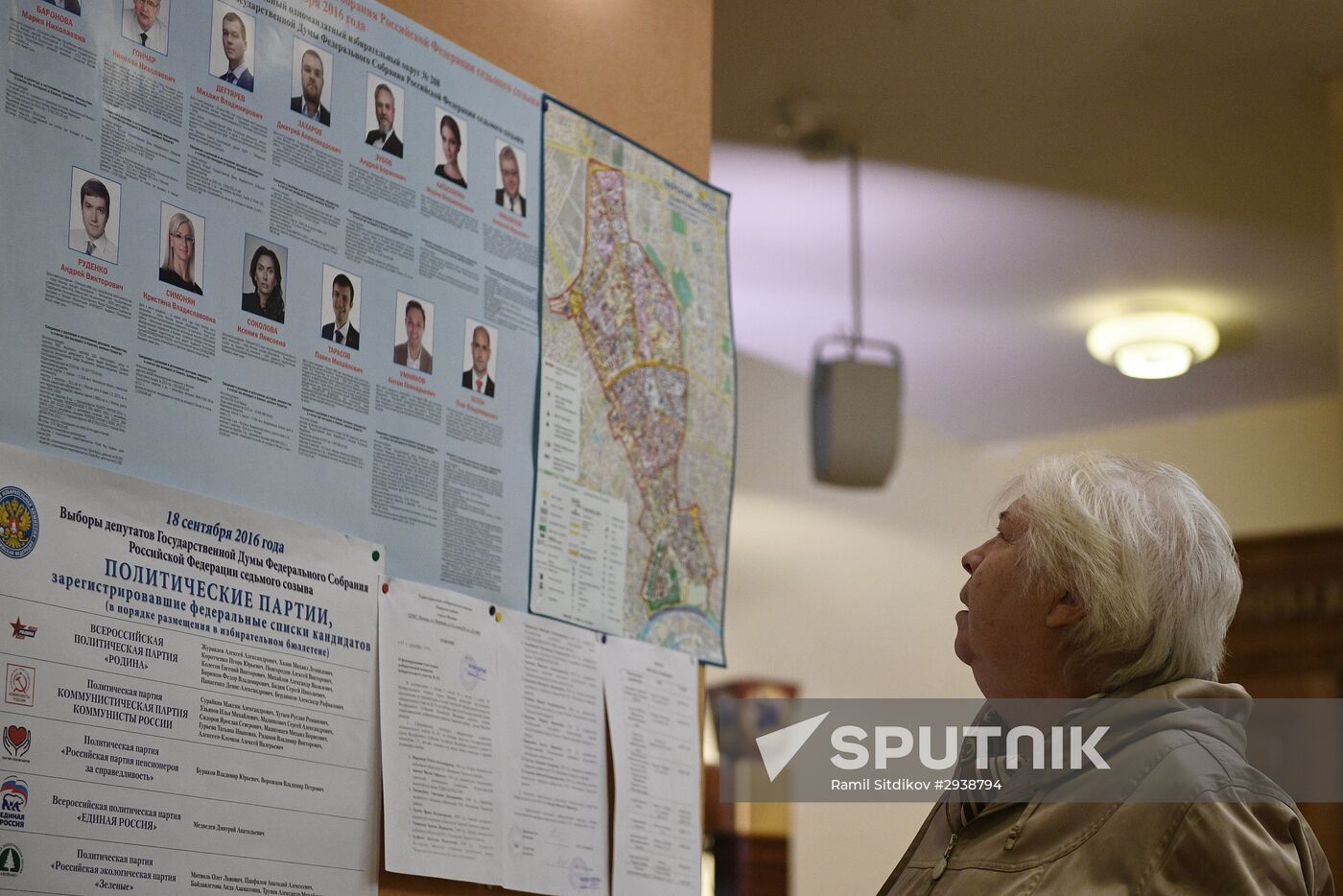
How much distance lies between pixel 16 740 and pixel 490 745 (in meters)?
0.58

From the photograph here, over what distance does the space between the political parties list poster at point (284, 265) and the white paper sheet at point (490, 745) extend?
2.3 inches

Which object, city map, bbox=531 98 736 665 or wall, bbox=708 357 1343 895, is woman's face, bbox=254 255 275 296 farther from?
wall, bbox=708 357 1343 895

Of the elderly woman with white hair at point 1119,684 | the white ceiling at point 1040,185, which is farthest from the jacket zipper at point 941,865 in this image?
the white ceiling at point 1040,185

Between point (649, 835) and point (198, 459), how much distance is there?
812 mm

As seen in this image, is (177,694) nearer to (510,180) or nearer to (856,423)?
(510,180)

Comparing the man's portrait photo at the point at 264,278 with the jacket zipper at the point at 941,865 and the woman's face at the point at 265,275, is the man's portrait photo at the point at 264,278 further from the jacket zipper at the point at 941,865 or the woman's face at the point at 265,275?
the jacket zipper at the point at 941,865

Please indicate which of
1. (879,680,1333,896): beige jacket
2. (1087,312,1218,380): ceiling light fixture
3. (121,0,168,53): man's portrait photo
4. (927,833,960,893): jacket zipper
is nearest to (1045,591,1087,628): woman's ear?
(879,680,1333,896): beige jacket

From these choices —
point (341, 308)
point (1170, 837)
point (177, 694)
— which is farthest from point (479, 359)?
point (1170, 837)

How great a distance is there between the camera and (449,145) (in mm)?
1798

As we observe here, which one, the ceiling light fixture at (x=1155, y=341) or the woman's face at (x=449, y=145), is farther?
the ceiling light fixture at (x=1155, y=341)

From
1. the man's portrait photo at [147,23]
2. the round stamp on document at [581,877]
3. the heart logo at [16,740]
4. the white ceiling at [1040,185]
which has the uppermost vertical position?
the white ceiling at [1040,185]

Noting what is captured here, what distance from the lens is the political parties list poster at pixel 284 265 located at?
1354 millimetres

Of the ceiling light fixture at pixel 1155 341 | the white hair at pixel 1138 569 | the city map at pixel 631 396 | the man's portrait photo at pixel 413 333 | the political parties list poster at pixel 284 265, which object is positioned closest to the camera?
the political parties list poster at pixel 284 265

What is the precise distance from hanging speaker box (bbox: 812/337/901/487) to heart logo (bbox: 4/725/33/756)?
3315 millimetres
